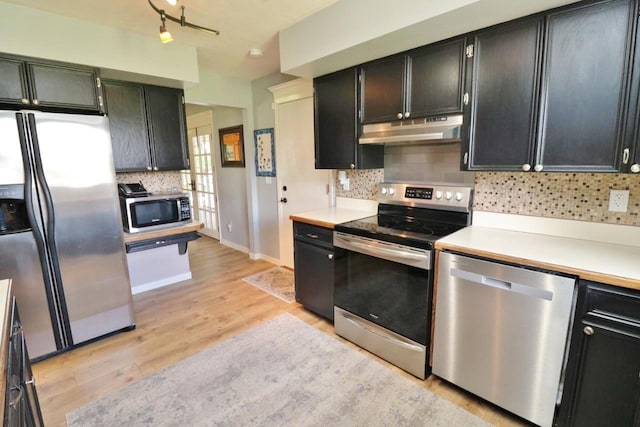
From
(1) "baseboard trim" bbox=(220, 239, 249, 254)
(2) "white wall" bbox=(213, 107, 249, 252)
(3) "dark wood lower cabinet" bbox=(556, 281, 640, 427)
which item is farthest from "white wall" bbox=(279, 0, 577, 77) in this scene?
(1) "baseboard trim" bbox=(220, 239, 249, 254)

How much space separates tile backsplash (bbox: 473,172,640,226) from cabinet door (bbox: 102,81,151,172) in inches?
119

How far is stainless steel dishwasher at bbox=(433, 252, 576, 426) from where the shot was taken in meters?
1.49

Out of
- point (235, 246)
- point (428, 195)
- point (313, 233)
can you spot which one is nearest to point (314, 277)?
point (313, 233)

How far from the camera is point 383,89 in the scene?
230 centimetres

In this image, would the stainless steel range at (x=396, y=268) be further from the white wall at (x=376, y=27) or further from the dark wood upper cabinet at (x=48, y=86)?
the dark wood upper cabinet at (x=48, y=86)

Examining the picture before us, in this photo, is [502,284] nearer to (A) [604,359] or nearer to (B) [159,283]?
(A) [604,359]

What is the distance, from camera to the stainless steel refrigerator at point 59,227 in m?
2.06

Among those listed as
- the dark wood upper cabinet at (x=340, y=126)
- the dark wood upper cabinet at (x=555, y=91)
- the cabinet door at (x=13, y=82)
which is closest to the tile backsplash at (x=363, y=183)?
the dark wood upper cabinet at (x=340, y=126)

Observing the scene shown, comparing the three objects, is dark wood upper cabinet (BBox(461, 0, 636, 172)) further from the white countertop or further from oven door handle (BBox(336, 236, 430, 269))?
oven door handle (BBox(336, 236, 430, 269))

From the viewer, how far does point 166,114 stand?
10.2ft

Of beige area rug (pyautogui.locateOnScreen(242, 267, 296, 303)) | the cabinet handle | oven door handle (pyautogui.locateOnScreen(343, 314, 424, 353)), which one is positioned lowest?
beige area rug (pyautogui.locateOnScreen(242, 267, 296, 303))

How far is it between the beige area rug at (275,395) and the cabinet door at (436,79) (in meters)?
1.84

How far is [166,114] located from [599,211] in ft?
11.8

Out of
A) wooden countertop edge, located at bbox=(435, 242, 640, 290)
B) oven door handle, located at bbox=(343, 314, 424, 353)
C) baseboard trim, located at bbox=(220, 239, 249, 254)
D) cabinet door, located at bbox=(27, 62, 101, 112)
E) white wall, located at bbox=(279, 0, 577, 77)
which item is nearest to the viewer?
wooden countertop edge, located at bbox=(435, 242, 640, 290)
